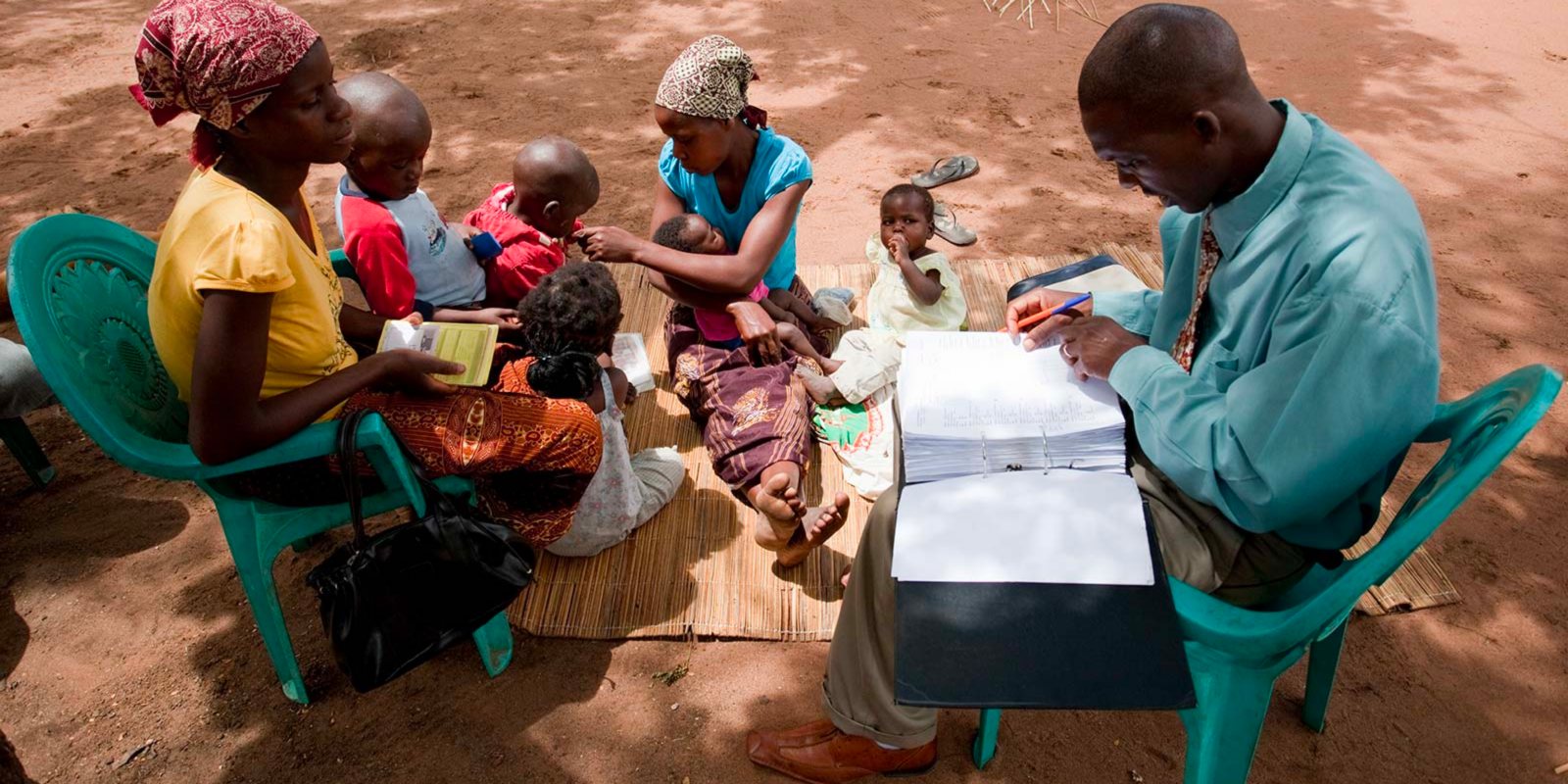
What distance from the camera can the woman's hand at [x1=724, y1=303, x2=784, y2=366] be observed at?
3334 mm

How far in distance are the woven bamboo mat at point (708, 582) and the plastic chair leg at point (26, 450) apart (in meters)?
1.95

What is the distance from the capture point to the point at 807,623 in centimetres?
289

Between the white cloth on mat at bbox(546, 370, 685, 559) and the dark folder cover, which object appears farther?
the white cloth on mat at bbox(546, 370, 685, 559)

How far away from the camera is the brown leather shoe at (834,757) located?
2398 mm

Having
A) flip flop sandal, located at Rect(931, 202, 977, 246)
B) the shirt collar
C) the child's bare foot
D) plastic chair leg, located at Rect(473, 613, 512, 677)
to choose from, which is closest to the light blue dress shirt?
the shirt collar

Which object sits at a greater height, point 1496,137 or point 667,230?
point 667,230

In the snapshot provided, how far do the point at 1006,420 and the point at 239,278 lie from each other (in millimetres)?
1644

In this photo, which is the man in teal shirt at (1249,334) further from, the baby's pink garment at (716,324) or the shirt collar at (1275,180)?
the baby's pink garment at (716,324)

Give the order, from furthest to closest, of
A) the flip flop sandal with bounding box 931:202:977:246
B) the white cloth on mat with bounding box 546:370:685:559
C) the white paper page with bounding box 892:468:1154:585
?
the flip flop sandal with bounding box 931:202:977:246 < the white cloth on mat with bounding box 546:370:685:559 < the white paper page with bounding box 892:468:1154:585

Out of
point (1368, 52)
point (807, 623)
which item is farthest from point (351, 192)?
point (1368, 52)

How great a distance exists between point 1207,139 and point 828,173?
4.10 meters

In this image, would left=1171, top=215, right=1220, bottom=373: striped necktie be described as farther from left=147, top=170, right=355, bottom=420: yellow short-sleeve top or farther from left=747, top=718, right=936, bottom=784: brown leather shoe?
left=147, top=170, right=355, bottom=420: yellow short-sleeve top

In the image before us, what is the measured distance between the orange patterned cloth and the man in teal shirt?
93cm

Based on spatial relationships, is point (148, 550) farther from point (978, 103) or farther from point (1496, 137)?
point (1496, 137)
